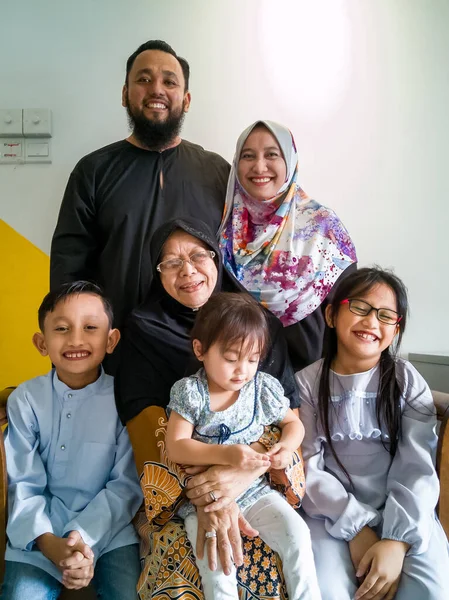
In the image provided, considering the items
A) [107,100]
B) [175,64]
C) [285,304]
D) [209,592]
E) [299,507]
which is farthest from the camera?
[107,100]

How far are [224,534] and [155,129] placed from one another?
1789mm

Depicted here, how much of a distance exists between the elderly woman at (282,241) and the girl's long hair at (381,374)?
11.7 inches

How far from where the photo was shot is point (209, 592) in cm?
107

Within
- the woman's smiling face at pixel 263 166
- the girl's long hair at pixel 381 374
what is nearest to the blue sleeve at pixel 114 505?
the girl's long hair at pixel 381 374

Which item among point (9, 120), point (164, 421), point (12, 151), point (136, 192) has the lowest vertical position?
point (164, 421)

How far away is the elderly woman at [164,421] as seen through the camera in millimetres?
1131

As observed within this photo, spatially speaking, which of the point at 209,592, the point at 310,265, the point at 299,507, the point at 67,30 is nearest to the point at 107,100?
the point at 67,30

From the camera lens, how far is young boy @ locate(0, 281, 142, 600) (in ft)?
4.04

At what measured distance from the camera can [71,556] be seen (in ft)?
3.90

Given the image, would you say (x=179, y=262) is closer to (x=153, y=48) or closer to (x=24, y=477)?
(x=24, y=477)

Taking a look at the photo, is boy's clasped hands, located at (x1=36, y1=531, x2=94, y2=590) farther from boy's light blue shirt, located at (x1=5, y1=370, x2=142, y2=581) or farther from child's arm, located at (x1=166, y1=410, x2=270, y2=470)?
child's arm, located at (x1=166, y1=410, x2=270, y2=470)

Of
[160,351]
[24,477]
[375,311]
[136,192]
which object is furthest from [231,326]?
[136,192]

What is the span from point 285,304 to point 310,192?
3.44ft

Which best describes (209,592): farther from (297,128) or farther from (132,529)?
(297,128)
